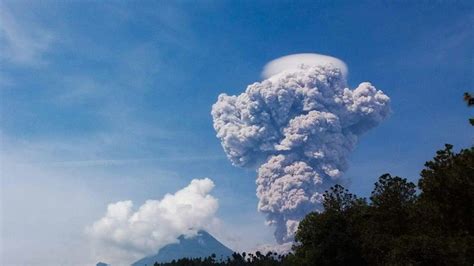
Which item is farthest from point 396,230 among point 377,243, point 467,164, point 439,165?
point 467,164

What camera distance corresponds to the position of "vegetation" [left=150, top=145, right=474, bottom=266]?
154ft

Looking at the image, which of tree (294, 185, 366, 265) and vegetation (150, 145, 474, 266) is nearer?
vegetation (150, 145, 474, 266)

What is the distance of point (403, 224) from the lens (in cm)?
5409

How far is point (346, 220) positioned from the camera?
65562 mm

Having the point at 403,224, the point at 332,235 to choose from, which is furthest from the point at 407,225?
the point at 332,235

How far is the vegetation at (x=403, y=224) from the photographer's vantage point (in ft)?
154

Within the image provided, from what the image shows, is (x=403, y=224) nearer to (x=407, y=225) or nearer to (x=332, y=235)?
(x=407, y=225)

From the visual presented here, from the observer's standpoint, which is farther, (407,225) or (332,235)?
(332,235)

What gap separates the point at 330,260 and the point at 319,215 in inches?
223

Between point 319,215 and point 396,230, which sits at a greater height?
point 319,215

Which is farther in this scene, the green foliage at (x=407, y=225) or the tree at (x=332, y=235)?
the tree at (x=332, y=235)

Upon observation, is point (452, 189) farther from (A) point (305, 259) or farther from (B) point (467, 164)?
(A) point (305, 259)

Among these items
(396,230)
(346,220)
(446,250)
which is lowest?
(446,250)

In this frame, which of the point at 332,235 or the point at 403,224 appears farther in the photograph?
the point at 332,235
